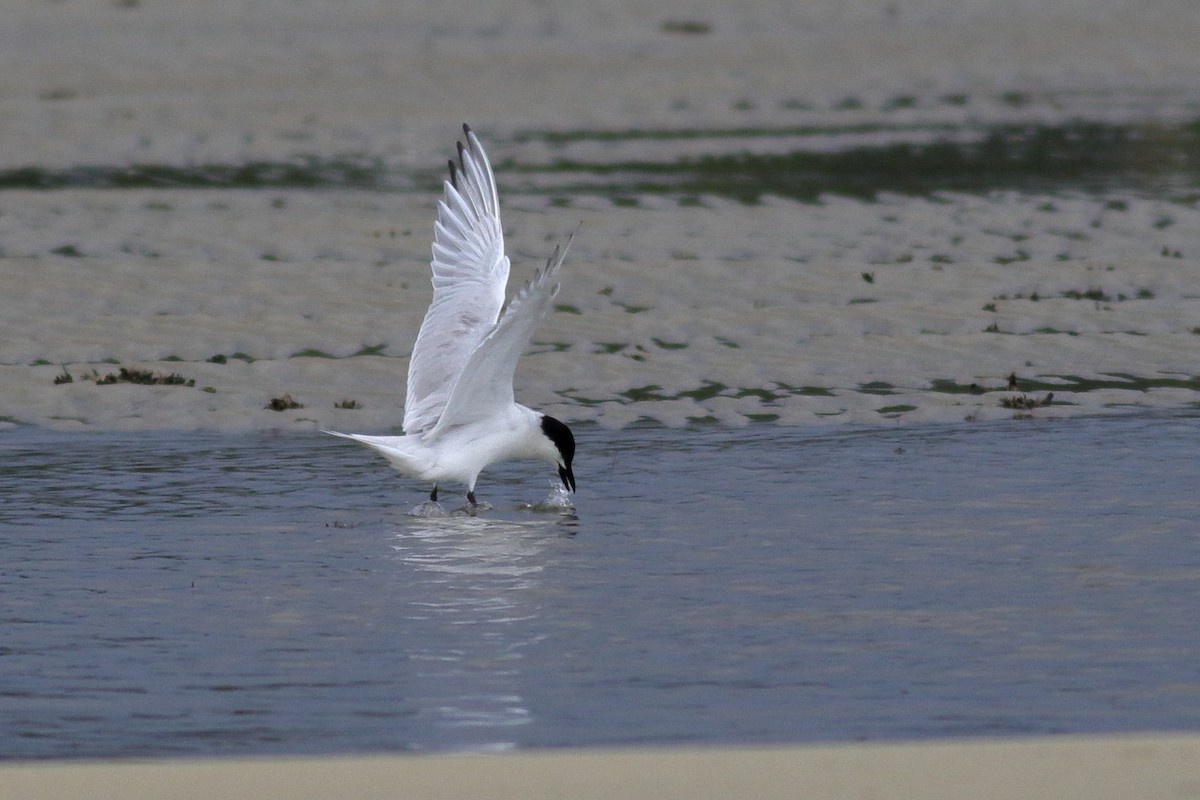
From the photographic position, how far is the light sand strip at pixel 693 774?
20.4 feet

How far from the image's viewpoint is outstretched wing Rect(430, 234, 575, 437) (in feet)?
32.3

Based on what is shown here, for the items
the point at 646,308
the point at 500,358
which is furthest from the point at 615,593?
the point at 646,308

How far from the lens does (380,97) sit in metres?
30.0

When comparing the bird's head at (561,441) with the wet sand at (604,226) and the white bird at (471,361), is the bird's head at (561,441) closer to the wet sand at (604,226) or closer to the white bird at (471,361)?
the white bird at (471,361)

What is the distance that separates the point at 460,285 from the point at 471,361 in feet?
5.76

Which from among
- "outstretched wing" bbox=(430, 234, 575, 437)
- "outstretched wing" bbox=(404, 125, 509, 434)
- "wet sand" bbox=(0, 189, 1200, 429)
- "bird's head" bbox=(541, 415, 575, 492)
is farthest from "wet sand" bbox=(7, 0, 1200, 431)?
"outstretched wing" bbox=(430, 234, 575, 437)

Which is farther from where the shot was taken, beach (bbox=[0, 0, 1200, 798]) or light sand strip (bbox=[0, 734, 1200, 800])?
beach (bbox=[0, 0, 1200, 798])

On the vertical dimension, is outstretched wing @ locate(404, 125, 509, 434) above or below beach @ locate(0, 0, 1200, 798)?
above

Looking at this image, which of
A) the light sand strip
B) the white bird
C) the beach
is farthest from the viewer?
the white bird

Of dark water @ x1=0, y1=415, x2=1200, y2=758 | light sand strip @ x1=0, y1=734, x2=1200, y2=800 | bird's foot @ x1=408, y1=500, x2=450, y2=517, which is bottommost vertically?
bird's foot @ x1=408, y1=500, x2=450, y2=517

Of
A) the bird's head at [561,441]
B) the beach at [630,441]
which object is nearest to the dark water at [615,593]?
the beach at [630,441]

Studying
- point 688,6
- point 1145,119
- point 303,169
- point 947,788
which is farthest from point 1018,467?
point 688,6

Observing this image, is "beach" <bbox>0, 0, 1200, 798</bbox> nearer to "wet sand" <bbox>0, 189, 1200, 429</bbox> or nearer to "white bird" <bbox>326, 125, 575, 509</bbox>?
"wet sand" <bbox>0, 189, 1200, 429</bbox>

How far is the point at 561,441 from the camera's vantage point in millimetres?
11312
